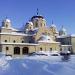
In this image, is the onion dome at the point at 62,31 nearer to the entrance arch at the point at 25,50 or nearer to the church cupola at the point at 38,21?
the church cupola at the point at 38,21

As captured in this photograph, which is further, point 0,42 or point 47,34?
point 47,34

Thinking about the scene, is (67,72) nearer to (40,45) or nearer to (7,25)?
(40,45)

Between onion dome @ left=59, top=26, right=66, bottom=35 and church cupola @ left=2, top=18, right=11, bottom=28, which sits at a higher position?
church cupola @ left=2, top=18, right=11, bottom=28

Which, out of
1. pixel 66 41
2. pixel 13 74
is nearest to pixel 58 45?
pixel 66 41

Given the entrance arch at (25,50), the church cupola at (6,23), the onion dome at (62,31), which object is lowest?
the entrance arch at (25,50)

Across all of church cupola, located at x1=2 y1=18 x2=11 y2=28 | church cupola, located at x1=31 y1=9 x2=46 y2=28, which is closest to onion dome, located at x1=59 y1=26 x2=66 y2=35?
church cupola, located at x1=31 y1=9 x2=46 y2=28

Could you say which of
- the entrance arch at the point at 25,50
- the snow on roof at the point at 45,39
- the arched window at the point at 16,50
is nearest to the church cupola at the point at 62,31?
the snow on roof at the point at 45,39

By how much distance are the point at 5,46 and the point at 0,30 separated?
7.05m

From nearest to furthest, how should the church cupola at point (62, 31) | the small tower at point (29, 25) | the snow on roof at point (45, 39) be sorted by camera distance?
the snow on roof at point (45, 39) < the small tower at point (29, 25) < the church cupola at point (62, 31)

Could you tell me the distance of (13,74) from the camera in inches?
687

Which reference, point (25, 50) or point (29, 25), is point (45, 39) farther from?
point (29, 25)

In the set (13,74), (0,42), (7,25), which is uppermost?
(7,25)

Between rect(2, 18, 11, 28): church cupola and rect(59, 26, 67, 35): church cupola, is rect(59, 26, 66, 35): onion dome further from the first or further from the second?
rect(2, 18, 11, 28): church cupola

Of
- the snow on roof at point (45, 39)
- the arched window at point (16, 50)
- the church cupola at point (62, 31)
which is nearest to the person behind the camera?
the arched window at point (16, 50)
